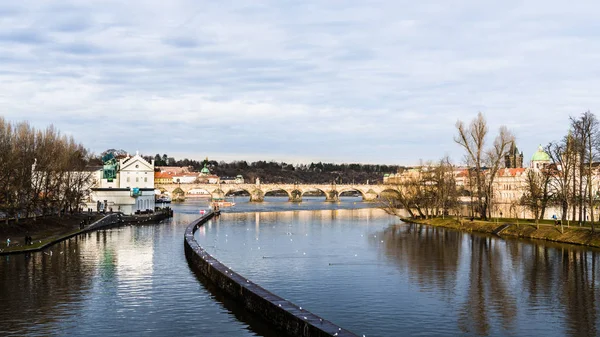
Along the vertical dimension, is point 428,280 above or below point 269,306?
below

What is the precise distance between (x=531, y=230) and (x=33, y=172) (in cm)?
6241

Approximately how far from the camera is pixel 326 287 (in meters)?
41.6

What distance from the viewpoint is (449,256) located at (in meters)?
59.1

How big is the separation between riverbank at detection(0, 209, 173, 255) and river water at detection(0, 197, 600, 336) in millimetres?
2712

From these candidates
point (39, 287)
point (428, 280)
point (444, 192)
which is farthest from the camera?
point (444, 192)

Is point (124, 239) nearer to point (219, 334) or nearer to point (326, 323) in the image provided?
point (219, 334)

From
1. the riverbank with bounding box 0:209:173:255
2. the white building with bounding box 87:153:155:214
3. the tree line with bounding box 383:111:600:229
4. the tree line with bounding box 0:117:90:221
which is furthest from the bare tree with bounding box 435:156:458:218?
the white building with bounding box 87:153:155:214

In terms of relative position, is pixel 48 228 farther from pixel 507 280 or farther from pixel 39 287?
pixel 507 280

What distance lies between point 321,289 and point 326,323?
14.4 meters

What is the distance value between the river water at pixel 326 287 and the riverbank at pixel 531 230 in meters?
2.69

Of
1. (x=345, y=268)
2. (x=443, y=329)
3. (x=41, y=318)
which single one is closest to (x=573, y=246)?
(x=345, y=268)

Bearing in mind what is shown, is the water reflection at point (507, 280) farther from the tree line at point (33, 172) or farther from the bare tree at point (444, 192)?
the tree line at point (33, 172)

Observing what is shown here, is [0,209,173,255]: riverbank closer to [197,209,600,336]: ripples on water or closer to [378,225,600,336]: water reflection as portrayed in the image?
[197,209,600,336]: ripples on water

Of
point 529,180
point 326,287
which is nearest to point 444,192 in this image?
point 529,180
